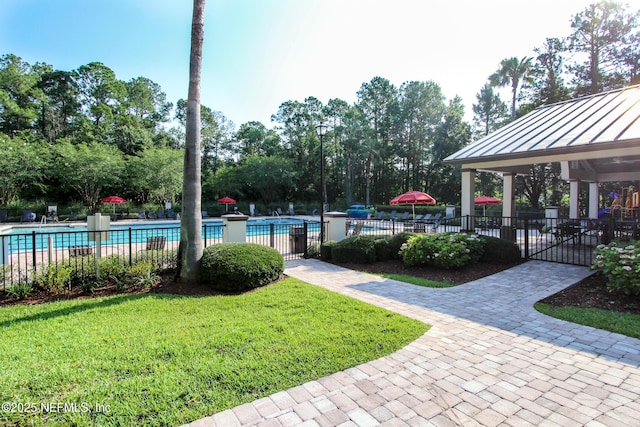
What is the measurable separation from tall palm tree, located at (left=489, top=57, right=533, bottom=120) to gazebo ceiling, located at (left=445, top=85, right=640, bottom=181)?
17.8 meters

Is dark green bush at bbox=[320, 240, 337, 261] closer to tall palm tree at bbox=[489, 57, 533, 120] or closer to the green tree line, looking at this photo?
the green tree line

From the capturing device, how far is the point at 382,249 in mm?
9242

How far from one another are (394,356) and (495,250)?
618 cm

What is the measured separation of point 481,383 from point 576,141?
7.99 metres

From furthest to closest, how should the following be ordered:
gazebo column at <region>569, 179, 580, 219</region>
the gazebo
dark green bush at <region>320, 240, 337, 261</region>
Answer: gazebo column at <region>569, 179, 580, 219</region>
dark green bush at <region>320, 240, 337, 261</region>
the gazebo

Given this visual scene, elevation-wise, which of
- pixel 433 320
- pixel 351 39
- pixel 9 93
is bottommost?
pixel 433 320

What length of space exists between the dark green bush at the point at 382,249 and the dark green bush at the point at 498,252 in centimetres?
243

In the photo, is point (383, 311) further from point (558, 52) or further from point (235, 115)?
point (235, 115)

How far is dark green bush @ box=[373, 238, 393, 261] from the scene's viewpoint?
923 cm

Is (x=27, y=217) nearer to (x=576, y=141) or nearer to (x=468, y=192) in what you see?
(x=468, y=192)

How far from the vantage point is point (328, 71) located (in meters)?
13.5

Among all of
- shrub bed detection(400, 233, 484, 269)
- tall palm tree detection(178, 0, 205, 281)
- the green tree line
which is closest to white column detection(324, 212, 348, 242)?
shrub bed detection(400, 233, 484, 269)

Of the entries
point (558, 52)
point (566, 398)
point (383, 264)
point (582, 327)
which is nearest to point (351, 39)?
point (383, 264)

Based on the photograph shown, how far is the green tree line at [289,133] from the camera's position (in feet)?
81.0
